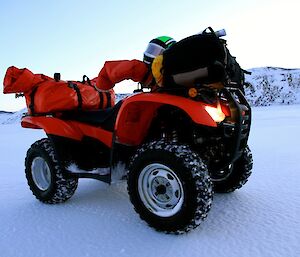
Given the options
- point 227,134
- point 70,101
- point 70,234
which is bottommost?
point 70,234

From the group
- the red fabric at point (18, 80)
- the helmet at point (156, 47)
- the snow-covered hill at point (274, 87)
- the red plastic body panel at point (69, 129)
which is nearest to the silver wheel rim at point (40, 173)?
the red plastic body panel at point (69, 129)

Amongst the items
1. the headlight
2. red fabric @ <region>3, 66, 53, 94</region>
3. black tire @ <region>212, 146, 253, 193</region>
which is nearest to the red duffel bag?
red fabric @ <region>3, 66, 53, 94</region>

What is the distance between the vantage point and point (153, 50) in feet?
9.00

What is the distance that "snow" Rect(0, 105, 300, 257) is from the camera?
83.1 inches

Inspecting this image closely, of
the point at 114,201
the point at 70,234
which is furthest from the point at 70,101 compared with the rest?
the point at 70,234

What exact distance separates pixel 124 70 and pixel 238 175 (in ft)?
4.96

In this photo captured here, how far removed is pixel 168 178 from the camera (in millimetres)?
2346

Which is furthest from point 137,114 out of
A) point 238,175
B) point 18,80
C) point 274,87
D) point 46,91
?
point 274,87

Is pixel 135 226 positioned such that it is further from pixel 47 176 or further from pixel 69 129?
pixel 47 176

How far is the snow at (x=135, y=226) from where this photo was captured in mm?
2111

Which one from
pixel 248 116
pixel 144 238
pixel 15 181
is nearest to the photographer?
pixel 144 238

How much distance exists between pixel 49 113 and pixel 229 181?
189 centimetres

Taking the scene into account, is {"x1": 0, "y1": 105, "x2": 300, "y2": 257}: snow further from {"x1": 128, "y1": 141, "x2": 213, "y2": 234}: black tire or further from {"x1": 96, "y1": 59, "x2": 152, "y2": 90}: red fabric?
{"x1": 96, "y1": 59, "x2": 152, "y2": 90}: red fabric

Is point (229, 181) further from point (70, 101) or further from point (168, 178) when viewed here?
point (70, 101)
